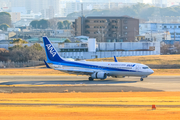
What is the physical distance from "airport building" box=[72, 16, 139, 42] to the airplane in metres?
102

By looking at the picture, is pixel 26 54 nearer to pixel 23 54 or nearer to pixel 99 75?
pixel 23 54

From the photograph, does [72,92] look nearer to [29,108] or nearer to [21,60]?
[29,108]

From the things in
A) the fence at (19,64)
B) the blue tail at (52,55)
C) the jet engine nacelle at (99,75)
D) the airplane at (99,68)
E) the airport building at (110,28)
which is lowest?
the fence at (19,64)

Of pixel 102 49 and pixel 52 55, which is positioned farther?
pixel 102 49

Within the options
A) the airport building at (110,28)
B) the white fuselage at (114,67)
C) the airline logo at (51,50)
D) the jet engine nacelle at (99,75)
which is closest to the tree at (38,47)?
the airline logo at (51,50)

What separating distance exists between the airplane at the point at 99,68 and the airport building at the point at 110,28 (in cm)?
10215

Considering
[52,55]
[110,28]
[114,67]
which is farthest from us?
[110,28]

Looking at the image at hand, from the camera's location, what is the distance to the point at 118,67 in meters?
53.2

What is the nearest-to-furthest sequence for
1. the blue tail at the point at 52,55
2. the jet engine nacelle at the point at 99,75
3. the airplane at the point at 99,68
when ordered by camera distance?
the airplane at the point at 99,68 → the jet engine nacelle at the point at 99,75 → the blue tail at the point at 52,55

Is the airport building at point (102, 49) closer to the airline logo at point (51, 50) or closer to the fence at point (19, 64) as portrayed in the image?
the fence at point (19, 64)

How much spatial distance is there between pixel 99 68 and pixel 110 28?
11075 cm

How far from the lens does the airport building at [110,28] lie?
160 m

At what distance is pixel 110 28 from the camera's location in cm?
16350

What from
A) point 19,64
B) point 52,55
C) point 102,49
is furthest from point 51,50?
point 102,49
